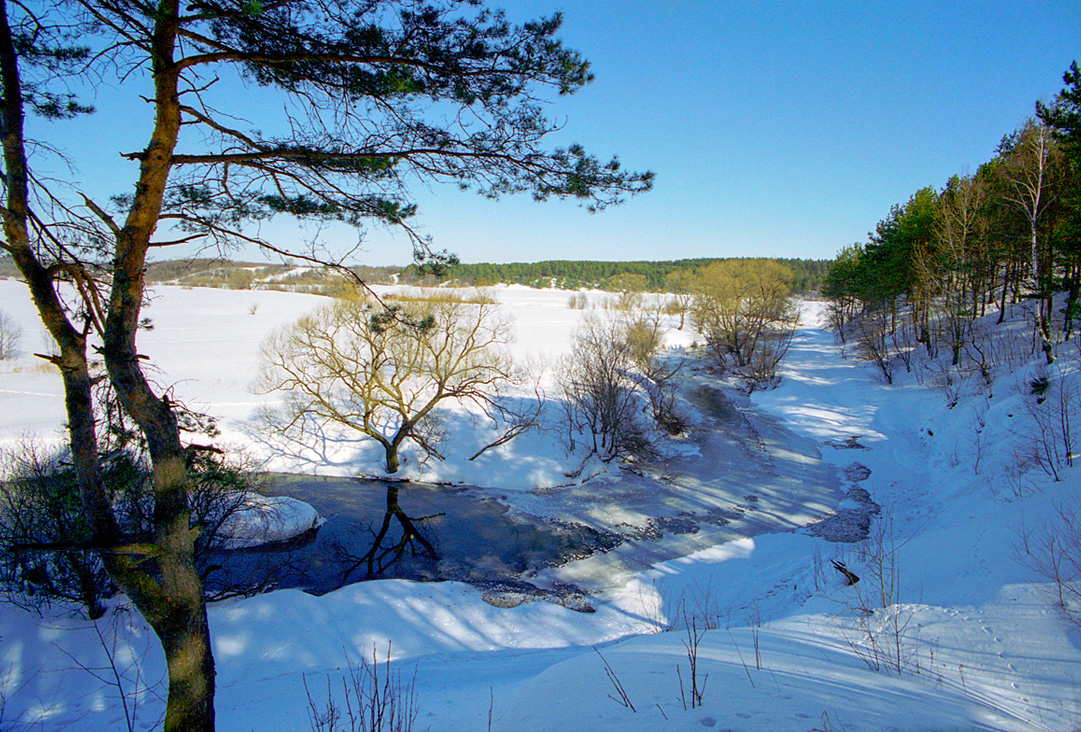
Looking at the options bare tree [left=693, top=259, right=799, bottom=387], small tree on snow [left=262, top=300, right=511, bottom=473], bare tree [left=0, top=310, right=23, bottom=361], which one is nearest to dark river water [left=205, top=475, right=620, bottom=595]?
small tree on snow [left=262, top=300, right=511, bottom=473]

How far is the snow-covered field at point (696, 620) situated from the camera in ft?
11.8

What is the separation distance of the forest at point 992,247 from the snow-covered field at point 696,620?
3.62 meters

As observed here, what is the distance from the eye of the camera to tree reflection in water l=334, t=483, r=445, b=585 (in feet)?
35.2

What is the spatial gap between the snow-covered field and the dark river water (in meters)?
0.99

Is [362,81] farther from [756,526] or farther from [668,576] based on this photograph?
[756,526]

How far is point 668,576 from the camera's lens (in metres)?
9.95

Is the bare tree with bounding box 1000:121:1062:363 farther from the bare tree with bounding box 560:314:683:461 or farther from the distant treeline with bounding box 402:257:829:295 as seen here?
the distant treeline with bounding box 402:257:829:295

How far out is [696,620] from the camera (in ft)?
25.7

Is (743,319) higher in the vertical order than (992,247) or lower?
lower

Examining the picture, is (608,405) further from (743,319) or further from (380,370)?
(743,319)

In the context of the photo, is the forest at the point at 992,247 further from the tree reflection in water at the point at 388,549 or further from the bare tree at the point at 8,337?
the bare tree at the point at 8,337

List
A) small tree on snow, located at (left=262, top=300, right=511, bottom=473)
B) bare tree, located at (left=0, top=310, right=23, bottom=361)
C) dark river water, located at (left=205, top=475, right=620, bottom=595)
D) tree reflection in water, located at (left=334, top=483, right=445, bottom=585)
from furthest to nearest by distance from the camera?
bare tree, located at (left=0, top=310, right=23, bottom=361)
small tree on snow, located at (left=262, top=300, right=511, bottom=473)
tree reflection in water, located at (left=334, top=483, right=445, bottom=585)
dark river water, located at (left=205, top=475, right=620, bottom=595)

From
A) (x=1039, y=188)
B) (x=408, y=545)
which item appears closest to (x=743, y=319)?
(x=1039, y=188)

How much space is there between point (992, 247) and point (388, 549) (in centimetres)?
2874
